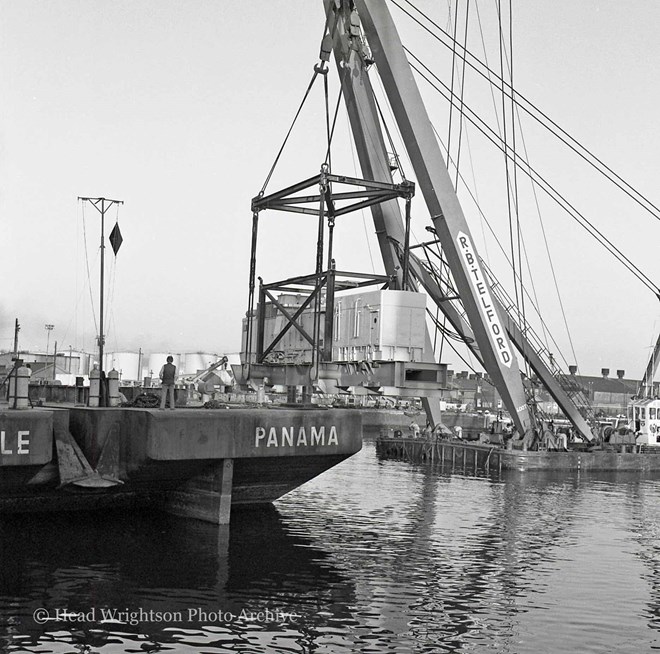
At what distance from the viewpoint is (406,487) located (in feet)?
113

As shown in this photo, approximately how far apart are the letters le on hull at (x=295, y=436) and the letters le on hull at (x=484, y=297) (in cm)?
1589

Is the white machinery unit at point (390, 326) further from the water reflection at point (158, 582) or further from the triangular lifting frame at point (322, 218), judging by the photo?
the water reflection at point (158, 582)

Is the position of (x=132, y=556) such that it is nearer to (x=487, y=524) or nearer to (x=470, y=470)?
(x=487, y=524)

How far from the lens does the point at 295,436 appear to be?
67.9 ft

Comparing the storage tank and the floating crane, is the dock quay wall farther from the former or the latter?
the storage tank

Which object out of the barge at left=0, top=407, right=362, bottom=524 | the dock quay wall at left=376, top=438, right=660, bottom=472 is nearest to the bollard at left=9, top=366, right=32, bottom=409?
the barge at left=0, top=407, right=362, bottom=524


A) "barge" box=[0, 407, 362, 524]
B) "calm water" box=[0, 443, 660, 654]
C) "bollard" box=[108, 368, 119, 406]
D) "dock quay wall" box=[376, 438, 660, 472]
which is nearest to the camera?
"calm water" box=[0, 443, 660, 654]

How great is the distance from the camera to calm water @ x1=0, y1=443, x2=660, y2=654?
12.6 meters

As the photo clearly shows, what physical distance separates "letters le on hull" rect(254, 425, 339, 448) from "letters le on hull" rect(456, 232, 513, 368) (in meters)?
15.9

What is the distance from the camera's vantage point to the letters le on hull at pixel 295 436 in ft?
66.0

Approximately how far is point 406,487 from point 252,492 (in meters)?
12.9

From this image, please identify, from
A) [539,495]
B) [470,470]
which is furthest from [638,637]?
[470,470]

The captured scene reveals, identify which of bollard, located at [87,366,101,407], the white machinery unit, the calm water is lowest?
the calm water

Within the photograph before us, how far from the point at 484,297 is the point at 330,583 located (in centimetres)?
2198
